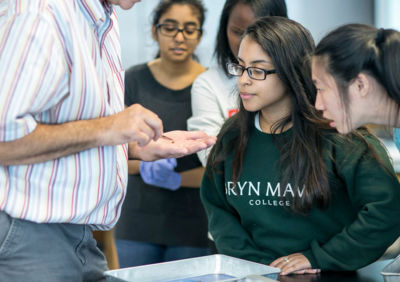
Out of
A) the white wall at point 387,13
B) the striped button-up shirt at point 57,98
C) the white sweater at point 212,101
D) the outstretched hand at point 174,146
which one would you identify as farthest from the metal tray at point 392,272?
the white wall at point 387,13

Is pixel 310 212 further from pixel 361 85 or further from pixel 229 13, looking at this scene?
pixel 229 13

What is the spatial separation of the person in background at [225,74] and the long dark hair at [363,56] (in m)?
0.74

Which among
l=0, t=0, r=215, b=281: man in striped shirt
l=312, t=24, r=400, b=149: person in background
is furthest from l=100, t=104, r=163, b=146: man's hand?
l=312, t=24, r=400, b=149: person in background

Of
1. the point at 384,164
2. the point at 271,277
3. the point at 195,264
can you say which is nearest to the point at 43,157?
the point at 195,264

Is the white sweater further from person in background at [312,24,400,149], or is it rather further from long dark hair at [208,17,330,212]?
person in background at [312,24,400,149]

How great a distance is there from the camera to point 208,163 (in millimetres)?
1745

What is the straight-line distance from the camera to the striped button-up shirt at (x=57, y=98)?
1116 millimetres

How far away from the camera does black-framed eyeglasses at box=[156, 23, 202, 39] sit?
236cm

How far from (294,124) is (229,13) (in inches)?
25.1

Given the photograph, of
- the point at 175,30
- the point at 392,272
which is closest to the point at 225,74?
the point at 175,30

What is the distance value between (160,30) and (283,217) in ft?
3.48

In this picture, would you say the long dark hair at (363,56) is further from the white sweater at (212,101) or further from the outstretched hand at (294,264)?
the white sweater at (212,101)

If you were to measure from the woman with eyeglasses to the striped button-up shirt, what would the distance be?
918mm

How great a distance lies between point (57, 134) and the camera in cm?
116
